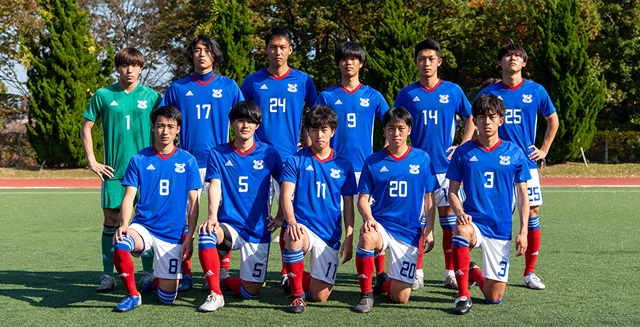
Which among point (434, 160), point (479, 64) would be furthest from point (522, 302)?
point (479, 64)

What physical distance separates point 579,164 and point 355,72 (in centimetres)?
1654

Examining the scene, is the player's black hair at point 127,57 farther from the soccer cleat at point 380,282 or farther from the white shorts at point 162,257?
the soccer cleat at point 380,282

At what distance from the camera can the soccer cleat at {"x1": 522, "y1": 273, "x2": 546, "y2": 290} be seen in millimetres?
4402

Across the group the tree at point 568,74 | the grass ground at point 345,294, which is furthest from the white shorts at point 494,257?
the tree at point 568,74

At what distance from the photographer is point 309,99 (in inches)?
195

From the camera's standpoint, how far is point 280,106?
475cm

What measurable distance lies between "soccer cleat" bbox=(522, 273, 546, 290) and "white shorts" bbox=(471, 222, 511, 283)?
2.11 ft

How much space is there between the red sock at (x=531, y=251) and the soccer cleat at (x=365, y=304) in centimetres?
160

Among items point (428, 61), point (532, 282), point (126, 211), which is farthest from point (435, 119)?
point (126, 211)

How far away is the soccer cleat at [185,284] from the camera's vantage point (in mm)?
4473

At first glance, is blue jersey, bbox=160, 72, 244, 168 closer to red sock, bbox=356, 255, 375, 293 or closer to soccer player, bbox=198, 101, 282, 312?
soccer player, bbox=198, 101, 282, 312

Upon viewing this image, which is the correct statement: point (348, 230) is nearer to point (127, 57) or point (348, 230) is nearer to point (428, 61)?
point (428, 61)

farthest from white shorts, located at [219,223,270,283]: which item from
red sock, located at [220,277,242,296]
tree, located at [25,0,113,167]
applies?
tree, located at [25,0,113,167]

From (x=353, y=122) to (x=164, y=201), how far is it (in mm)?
1787
